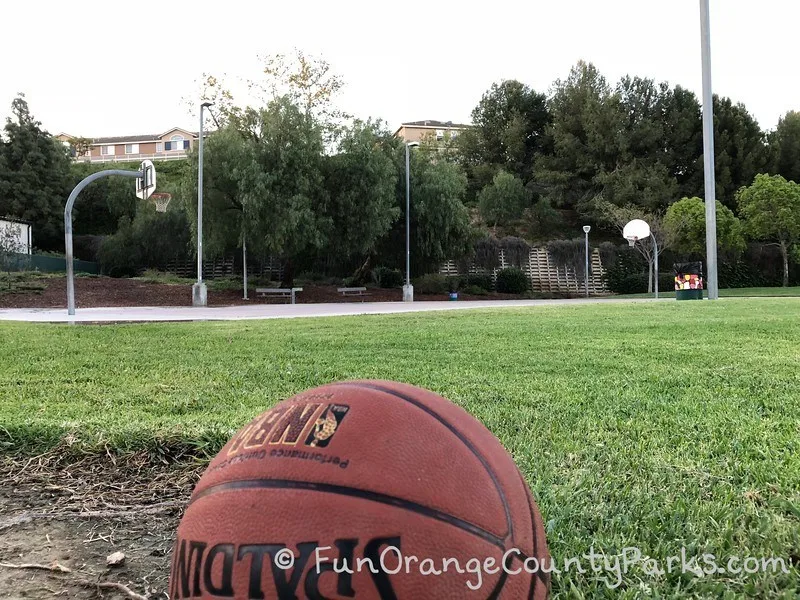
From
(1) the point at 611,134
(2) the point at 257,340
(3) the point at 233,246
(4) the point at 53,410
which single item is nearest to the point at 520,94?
(1) the point at 611,134

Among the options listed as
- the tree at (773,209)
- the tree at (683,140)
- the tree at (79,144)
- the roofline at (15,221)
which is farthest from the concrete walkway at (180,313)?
the tree at (79,144)

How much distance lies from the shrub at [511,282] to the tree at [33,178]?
2911 centimetres

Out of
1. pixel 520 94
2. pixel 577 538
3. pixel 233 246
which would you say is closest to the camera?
pixel 577 538

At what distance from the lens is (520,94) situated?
171 feet

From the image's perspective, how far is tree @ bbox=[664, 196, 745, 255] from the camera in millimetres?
33750

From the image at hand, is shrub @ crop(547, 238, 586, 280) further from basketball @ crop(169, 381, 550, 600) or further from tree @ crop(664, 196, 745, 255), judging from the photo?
basketball @ crop(169, 381, 550, 600)

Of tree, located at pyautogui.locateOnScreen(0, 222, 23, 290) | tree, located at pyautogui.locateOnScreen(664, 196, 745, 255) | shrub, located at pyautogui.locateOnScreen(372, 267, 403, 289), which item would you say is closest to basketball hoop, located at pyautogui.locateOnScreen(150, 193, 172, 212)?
tree, located at pyautogui.locateOnScreen(0, 222, 23, 290)

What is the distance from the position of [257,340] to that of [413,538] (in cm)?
684

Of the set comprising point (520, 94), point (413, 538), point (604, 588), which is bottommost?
point (604, 588)

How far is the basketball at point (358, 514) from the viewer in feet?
3.79

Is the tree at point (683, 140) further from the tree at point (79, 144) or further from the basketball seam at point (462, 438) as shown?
the tree at point (79, 144)

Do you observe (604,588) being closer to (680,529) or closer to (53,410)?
(680,529)

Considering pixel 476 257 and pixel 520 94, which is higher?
pixel 520 94

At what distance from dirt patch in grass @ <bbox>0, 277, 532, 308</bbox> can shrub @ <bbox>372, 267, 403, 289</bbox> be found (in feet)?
7.01
